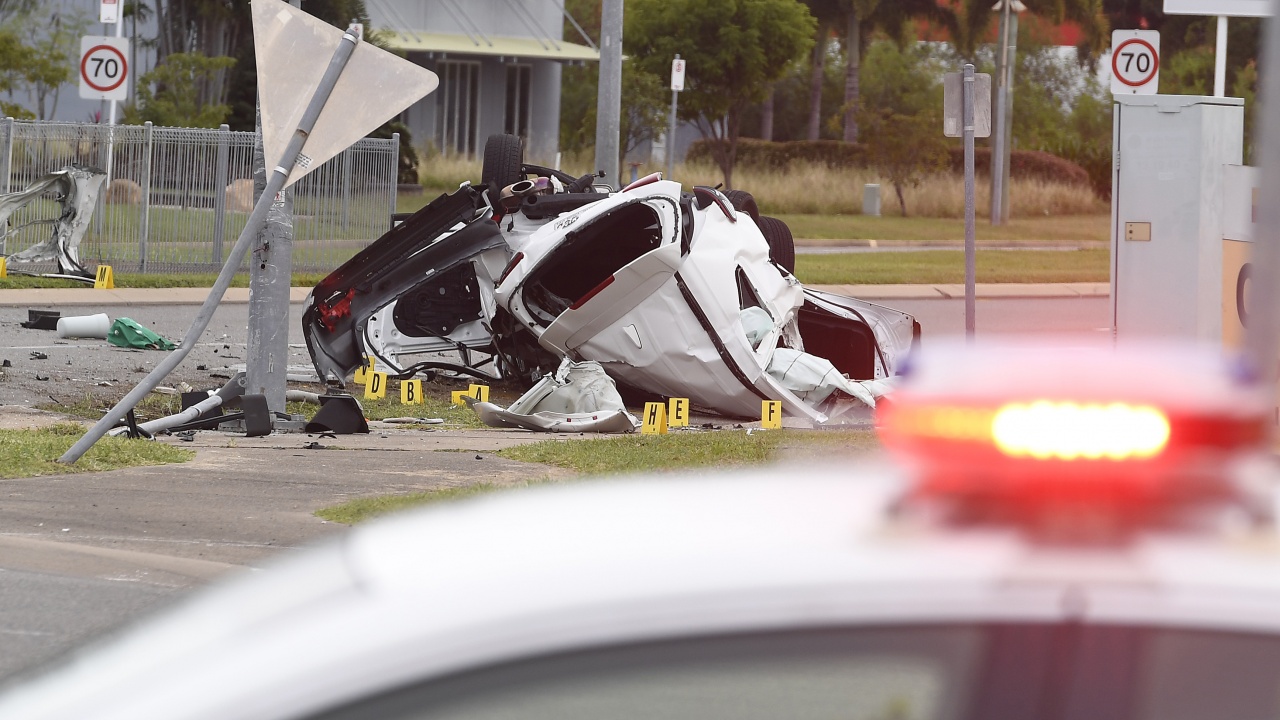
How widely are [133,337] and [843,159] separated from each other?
34551 mm

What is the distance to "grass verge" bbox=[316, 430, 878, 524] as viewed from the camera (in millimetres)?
9070

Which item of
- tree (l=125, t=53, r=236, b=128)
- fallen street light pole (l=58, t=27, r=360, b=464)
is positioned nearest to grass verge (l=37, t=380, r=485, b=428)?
fallen street light pole (l=58, t=27, r=360, b=464)

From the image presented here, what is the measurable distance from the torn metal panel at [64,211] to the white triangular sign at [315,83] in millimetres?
11831

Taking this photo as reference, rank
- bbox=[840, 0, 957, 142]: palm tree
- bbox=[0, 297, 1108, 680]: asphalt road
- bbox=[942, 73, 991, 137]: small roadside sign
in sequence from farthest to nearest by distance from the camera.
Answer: bbox=[840, 0, 957, 142]: palm tree < bbox=[942, 73, 991, 137]: small roadside sign < bbox=[0, 297, 1108, 680]: asphalt road

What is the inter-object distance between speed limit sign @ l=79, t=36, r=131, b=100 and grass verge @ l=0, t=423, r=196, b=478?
1120 centimetres

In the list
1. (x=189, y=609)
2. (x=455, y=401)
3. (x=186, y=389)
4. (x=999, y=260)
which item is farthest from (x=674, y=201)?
(x=999, y=260)

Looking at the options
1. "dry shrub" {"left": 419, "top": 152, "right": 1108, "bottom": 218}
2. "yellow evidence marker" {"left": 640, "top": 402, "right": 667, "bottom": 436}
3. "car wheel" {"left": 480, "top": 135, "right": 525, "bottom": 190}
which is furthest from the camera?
"dry shrub" {"left": 419, "top": 152, "right": 1108, "bottom": 218}

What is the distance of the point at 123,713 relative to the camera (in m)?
1.53

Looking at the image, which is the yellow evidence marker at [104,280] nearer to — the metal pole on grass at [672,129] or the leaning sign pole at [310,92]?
the metal pole on grass at [672,129]

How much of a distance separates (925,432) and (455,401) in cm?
1107

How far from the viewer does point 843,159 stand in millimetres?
47344

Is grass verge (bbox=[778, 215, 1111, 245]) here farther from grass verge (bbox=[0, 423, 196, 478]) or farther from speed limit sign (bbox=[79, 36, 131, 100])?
grass verge (bbox=[0, 423, 196, 478])

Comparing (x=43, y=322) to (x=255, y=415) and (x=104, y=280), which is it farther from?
(x=255, y=415)

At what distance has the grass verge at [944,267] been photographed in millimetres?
24406
